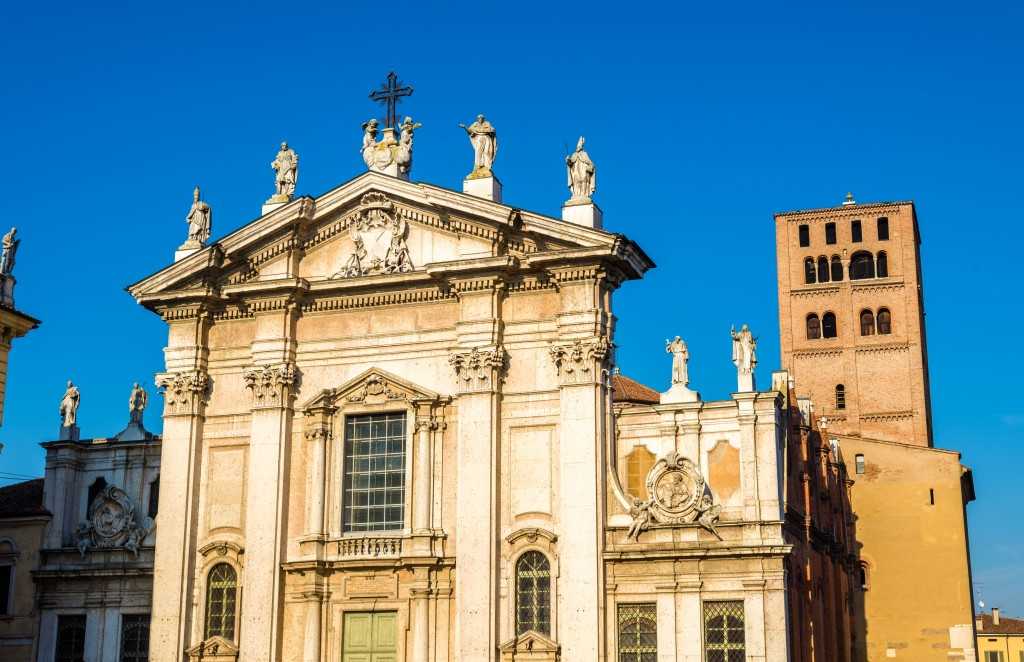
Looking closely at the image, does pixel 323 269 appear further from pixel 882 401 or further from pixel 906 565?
pixel 882 401

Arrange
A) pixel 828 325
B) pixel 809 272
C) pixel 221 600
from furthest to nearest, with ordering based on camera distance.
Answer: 1. pixel 809 272
2. pixel 828 325
3. pixel 221 600

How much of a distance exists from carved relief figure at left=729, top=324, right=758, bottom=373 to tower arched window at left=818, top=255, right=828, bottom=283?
109 ft

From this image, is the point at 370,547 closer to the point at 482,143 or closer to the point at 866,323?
the point at 482,143

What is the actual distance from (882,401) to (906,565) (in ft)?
43.1

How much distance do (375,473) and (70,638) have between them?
314 inches

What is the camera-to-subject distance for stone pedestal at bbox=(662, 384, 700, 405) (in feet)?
81.4

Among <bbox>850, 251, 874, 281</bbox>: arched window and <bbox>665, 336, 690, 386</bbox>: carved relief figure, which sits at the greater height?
<bbox>850, 251, 874, 281</bbox>: arched window

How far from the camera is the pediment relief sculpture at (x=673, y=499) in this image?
78.4 ft

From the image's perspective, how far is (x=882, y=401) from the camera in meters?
53.8

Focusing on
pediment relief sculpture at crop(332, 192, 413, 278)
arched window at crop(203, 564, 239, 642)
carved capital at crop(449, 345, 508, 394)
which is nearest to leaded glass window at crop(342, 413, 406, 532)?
carved capital at crop(449, 345, 508, 394)

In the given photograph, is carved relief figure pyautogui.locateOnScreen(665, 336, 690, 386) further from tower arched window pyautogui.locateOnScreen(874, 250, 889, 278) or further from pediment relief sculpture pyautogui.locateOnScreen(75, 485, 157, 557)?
tower arched window pyautogui.locateOnScreen(874, 250, 889, 278)

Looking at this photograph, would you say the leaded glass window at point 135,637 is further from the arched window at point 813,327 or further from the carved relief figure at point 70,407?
the arched window at point 813,327

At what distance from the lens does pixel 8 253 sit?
25.3 meters

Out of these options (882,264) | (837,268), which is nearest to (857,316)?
(837,268)
